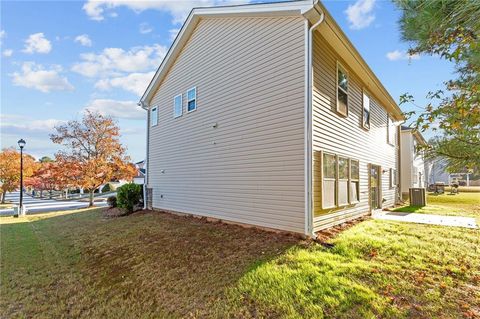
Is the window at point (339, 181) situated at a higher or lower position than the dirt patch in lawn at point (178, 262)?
higher

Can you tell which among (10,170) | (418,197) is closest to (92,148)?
(10,170)

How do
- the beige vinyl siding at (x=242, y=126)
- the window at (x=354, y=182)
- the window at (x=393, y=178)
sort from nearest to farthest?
the beige vinyl siding at (x=242, y=126) → the window at (x=354, y=182) → the window at (x=393, y=178)

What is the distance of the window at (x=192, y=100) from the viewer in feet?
32.9

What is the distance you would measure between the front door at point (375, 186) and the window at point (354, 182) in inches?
78.9

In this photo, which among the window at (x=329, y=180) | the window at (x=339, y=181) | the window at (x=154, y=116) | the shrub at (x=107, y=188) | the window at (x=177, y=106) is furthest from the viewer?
the shrub at (x=107, y=188)

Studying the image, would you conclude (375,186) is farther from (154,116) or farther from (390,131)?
(154,116)

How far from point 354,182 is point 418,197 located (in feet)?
23.4

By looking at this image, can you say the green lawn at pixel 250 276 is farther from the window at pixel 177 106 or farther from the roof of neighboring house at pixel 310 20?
the window at pixel 177 106

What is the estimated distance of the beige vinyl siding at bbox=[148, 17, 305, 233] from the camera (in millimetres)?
6551

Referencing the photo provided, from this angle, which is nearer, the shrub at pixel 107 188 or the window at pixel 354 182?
the window at pixel 354 182

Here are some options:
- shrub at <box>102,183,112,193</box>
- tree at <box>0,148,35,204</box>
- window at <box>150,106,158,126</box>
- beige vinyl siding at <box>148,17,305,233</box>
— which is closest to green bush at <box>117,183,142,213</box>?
beige vinyl siding at <box>148,17,305,233</box>

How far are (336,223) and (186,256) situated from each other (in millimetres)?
4118

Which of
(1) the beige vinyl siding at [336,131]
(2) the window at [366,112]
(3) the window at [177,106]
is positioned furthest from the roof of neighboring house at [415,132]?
(3) the window at [177,106]

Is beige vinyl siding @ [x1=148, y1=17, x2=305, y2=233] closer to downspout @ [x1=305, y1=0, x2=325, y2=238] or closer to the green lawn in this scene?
downspout @ [x1=305, y1=0, x2=325, y2=238]
